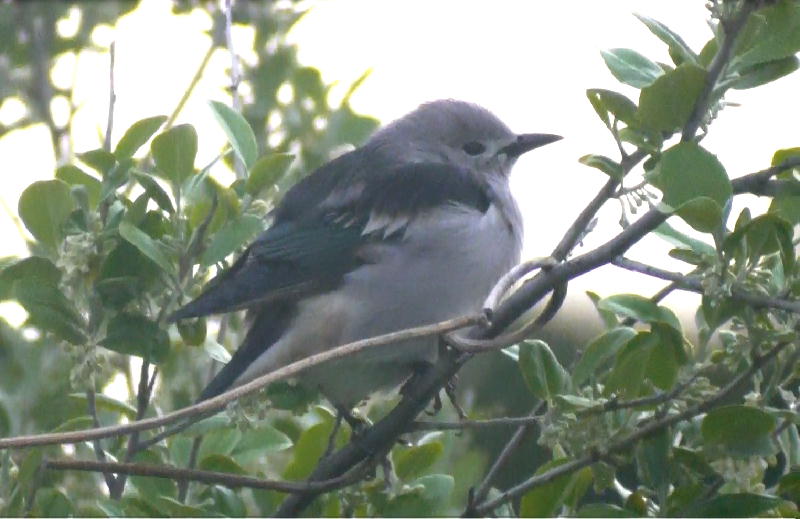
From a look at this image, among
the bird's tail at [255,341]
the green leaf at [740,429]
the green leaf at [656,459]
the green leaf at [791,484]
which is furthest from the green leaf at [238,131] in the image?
the green leaf at [791,484]

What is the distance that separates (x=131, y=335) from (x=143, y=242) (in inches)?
10.0

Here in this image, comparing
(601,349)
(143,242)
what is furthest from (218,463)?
(601,349)

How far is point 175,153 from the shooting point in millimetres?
2863

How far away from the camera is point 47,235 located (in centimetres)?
284

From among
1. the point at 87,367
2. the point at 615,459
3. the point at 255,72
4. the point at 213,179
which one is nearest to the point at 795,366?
the point at 615,459

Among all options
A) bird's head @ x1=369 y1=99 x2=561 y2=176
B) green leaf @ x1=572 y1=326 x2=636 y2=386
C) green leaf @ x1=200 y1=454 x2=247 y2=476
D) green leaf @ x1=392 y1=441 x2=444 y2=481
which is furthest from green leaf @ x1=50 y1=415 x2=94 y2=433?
bird's head @ x1=369 y1=99 x2=561 y2=176

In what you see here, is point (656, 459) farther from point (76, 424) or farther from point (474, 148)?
point (474, 148)

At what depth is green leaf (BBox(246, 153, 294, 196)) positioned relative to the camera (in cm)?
292

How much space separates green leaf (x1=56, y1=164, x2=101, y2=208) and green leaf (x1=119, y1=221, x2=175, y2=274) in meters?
0.21

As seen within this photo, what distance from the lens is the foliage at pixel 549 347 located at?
7.57ft

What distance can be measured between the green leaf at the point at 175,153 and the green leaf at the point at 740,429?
124 centimetres

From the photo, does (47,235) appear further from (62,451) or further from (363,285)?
(363,285)

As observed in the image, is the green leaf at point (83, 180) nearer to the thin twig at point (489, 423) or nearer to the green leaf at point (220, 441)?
the green leaf at point (220, 441)

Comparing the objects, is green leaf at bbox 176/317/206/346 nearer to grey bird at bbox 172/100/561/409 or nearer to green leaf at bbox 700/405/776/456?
grey bird at bbox 172/100/561/409
